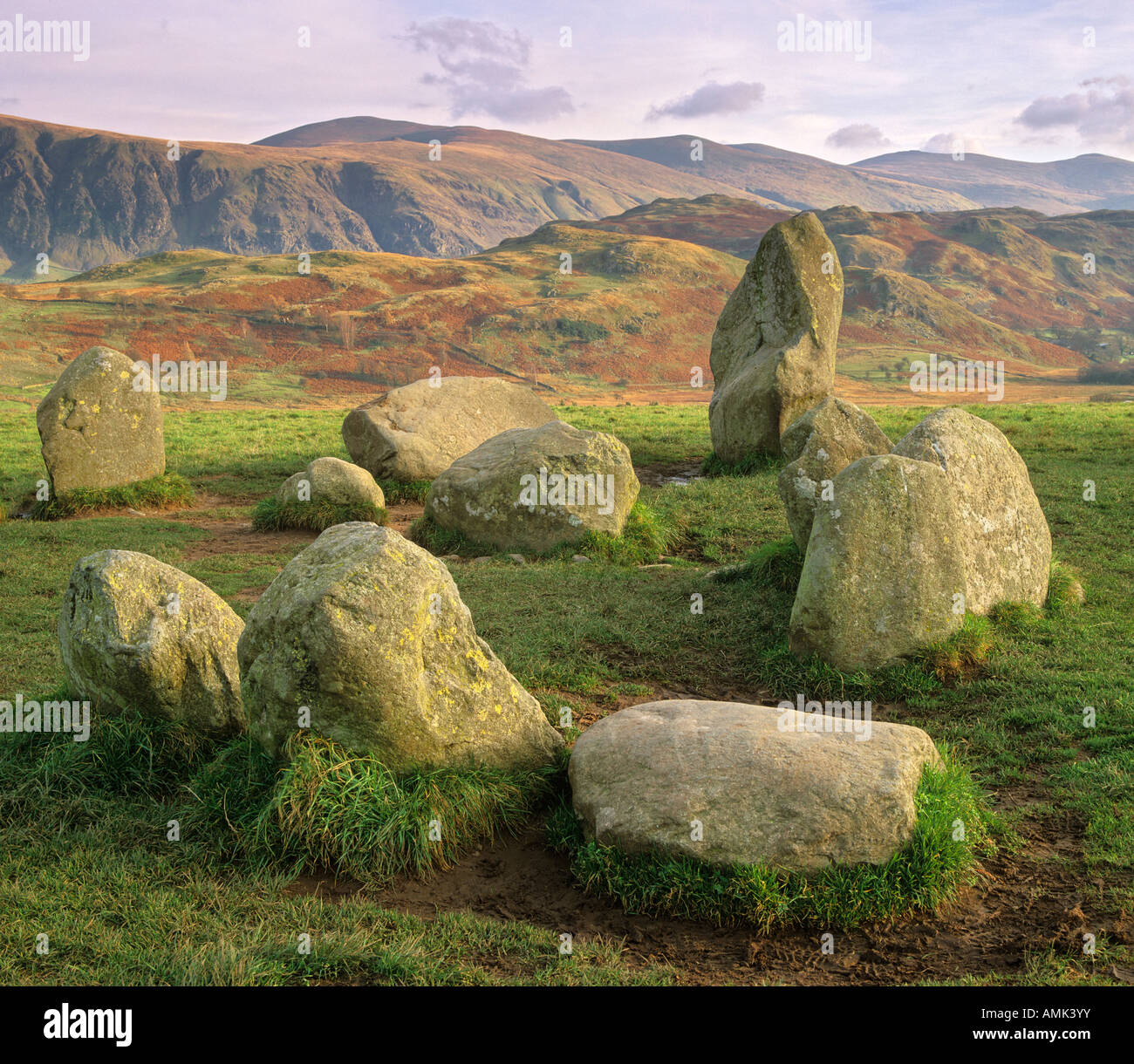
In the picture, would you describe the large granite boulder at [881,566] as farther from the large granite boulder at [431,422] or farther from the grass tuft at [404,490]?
the large granite boulder at [431,422]

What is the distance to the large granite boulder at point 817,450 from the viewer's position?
1015 cm

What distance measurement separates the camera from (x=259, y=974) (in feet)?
13.5

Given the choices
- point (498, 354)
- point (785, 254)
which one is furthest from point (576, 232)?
point (785, 254)

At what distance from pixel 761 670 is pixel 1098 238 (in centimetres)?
14714

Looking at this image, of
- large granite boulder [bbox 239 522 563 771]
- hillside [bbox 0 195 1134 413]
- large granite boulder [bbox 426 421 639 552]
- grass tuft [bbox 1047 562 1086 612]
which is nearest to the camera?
large granite boulder [bbox 239 522 563 771]

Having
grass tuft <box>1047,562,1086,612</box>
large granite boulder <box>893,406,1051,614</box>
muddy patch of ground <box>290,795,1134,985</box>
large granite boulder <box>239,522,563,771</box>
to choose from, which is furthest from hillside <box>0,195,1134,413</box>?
muddy patch of ground <box>290,795,1134,985</box>

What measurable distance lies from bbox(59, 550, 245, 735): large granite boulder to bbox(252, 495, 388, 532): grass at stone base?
24.6 feet

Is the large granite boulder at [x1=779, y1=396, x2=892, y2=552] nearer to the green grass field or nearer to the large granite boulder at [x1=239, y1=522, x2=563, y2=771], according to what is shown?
the green grass field

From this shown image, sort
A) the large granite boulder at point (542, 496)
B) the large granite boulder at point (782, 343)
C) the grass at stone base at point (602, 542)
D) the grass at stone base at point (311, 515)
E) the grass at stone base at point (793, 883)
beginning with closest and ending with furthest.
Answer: the grass at stone base at point (793, 883) < the grass at stone base at point (602, 542) < the large granite boulder at point (542, 496) < the grass at stone base at point (311, 515) < the large granite boulder at point (782, 343)

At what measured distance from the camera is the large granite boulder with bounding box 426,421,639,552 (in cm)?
1288

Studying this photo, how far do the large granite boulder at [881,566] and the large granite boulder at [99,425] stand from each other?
12038 millimetres

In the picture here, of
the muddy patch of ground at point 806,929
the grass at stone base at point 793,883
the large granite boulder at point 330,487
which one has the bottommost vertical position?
the muddy patch of ground at point 806,929

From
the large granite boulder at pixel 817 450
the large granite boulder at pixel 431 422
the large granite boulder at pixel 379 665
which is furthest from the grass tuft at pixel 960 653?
the large granite boulder at pixel 431 422

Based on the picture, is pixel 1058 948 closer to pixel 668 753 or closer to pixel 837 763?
pixel 837 763
